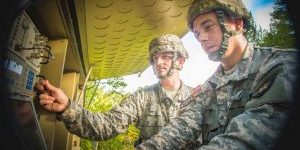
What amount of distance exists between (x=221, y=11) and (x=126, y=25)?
82 centimetres

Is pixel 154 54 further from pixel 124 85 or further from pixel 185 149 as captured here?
pixel 124 85

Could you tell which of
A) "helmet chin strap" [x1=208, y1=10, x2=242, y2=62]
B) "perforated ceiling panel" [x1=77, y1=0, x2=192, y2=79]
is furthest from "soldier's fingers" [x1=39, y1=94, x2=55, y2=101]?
"helmet chin strap" [x1=208, y1=10, x2=242, y2=62]

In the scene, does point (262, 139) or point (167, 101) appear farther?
point (167, 101)

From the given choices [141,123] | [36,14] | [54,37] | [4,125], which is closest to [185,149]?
[141,123]

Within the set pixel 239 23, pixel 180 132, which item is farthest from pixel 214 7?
pixel 180 132

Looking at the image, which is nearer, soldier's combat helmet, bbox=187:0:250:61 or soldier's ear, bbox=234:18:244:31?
soldier's combat helmet, bbox=187:0:250:61

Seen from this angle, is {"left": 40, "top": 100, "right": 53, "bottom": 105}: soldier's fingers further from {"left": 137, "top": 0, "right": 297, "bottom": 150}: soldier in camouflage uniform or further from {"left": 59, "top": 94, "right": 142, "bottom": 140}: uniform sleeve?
{"left": 137, "top": 0, "right": 297, "bottom": 150}: soldier in camouflage uniform

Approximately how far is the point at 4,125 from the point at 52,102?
1.04 metres

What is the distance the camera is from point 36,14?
1692 mm

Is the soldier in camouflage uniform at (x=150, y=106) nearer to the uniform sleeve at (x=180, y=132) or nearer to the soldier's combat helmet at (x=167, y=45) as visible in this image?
the soldier's combat helmet at (x=167, y=45)

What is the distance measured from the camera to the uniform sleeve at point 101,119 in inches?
82.2

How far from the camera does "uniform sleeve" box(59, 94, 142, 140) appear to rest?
209 centimetres

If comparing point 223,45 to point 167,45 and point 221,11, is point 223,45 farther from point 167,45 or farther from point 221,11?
point 167,45

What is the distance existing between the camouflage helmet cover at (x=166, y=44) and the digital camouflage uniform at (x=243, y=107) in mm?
889
